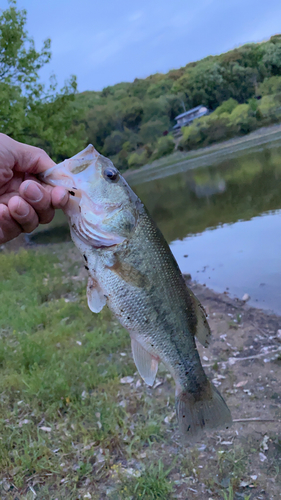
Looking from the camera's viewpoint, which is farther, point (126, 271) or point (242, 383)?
point (242, 383)

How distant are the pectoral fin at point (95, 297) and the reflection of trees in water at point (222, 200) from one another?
32.6 feet

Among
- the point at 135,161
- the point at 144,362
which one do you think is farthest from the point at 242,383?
the point at 135,161

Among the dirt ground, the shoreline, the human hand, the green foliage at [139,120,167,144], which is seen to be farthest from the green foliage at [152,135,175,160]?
the human hand

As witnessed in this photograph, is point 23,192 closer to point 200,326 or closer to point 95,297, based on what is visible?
point 95,297

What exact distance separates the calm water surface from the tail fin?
3.89 m

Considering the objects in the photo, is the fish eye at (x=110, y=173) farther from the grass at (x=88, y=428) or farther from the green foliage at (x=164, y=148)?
the green foliage at (x=164, y=148)

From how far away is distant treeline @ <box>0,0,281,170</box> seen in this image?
16031 mm

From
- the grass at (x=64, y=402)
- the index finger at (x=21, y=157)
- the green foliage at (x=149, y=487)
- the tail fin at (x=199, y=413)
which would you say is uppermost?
the index finger at (x=21, y=157)

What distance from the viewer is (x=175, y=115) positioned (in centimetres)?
6912

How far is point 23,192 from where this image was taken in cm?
209

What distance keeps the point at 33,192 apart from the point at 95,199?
408 mm

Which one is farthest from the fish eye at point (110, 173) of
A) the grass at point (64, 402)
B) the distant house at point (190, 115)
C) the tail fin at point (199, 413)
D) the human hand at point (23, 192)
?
the distant house at point (190, 115)

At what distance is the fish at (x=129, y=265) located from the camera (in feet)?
6.41

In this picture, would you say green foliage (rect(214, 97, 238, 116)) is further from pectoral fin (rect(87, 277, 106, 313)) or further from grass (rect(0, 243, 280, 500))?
pectoral fin (rect(87, 277, 106, 313))
